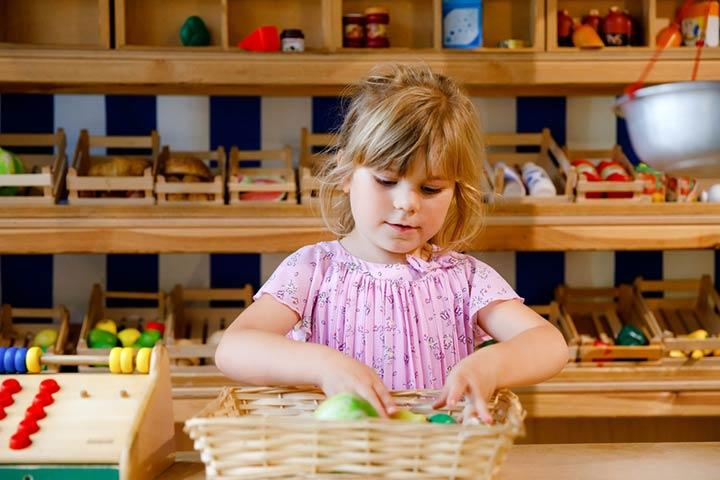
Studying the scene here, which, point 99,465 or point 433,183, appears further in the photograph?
point 433,183

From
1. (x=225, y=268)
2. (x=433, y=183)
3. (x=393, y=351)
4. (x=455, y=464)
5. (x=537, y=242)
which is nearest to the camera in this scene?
(x=455, y=464)

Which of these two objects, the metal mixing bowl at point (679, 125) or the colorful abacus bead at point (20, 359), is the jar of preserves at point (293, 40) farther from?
the metal mixing bowl at point (679, 125)

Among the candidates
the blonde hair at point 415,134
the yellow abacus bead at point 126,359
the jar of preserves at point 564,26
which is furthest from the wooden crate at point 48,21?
the yellow abacus bead at point 126,359

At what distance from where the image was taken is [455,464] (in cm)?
83

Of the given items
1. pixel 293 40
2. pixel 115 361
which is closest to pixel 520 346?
pixel 115 361

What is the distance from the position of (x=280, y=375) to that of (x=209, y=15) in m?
1.74

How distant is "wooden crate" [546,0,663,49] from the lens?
8.11 ft

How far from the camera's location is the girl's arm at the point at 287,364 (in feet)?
3.23

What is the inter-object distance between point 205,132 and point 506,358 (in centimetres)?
183

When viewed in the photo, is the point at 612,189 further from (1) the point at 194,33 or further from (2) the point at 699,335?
(1) the point at 194,33

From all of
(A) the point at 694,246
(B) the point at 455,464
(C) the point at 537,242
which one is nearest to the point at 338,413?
(B) the point at 455,464

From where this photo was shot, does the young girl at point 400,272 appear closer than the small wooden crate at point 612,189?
Yes

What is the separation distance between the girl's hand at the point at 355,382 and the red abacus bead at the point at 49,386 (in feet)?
1.18

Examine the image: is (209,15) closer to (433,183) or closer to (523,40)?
(523,40)
